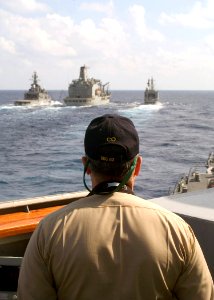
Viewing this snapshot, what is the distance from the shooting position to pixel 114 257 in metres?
1.96

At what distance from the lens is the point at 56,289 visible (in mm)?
2072

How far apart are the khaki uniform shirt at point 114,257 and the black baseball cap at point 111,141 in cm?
19

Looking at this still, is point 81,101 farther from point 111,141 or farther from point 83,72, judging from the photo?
point 111,141

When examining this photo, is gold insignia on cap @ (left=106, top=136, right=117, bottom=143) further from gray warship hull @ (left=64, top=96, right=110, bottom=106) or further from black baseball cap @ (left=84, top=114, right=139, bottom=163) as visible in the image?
gray warship hull @ (left=64, top=96, right=110, bottom=106)

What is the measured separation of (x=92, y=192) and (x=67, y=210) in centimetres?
14

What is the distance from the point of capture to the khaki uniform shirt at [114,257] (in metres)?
1.96

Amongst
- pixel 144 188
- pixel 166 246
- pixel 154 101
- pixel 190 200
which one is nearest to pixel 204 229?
pixel 190 200

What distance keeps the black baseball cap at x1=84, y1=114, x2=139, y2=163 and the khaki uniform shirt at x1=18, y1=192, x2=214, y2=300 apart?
0.19 metres

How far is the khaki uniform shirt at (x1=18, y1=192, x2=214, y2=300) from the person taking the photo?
1.96m

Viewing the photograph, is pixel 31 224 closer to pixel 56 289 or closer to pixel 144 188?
pixel 56 289

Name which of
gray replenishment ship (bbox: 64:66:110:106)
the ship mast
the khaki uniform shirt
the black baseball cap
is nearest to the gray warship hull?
gray replenishment ship (bbox: 64:66:110:106)

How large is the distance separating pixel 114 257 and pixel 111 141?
1.64 ft

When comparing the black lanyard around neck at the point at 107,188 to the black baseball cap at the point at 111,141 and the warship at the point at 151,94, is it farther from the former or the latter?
the warship at the point at 151,94

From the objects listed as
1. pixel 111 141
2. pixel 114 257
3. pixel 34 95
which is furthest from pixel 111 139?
pixel 34 95
